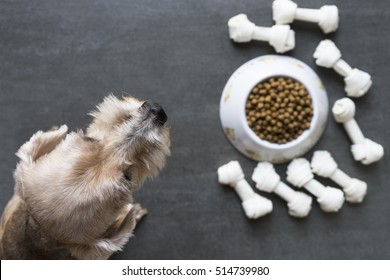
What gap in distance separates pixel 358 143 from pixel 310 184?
0.27m

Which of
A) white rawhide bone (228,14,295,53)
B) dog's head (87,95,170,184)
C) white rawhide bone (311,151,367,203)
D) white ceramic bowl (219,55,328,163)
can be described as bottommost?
white rawhide bone (311,151,367,203)

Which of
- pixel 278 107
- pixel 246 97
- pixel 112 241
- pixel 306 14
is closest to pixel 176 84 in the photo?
pixel 246 97

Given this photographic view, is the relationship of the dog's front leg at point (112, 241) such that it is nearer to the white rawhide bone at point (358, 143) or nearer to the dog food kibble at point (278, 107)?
the dog food kibble at point (278, 107)

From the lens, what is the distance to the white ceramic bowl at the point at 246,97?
1.98 meters

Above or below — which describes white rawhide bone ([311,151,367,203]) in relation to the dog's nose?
below

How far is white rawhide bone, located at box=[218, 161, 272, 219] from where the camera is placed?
81.4 inches

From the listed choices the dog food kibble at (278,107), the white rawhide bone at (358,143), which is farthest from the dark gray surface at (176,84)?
the dog food kibble at (278,107)

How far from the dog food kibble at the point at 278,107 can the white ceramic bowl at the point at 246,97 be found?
0.02 m

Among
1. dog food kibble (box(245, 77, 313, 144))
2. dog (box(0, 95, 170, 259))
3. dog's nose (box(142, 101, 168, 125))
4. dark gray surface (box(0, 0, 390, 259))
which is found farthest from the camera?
dark gray surface (box(0, 0, 390, 259))

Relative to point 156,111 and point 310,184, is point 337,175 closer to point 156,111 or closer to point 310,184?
point 310,184

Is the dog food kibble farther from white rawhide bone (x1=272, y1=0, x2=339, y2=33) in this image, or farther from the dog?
the dog

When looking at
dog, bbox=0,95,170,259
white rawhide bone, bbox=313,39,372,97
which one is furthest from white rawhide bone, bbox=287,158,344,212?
dog, bbox=0,95,170,259

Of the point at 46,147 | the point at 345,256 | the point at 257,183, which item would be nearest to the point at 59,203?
the point at 46,147

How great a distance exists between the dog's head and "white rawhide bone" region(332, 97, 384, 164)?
0.90 metres
